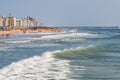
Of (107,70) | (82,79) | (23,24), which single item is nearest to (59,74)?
(82,79)

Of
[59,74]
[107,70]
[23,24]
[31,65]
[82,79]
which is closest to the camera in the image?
[82,79]

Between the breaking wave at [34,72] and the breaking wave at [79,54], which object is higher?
the breaking wave at [34,72]

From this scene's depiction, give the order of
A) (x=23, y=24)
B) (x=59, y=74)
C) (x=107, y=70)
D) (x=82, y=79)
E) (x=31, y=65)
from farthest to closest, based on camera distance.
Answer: (x=23, y=24) → (x=31, y=65) → (x=107, y=70) → (x=59, y=74) → (x=82, y=79)

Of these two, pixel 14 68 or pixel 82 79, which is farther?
pixel 14 68

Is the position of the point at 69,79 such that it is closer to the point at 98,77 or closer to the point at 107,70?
the point at 98,77

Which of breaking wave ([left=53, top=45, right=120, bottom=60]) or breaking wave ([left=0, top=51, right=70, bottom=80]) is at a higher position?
breaking wave ([left=0, top=51, right=70, bottom=80])

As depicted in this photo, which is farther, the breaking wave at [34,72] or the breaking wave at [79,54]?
the breaking wave at [79,54]

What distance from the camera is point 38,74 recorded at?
1373cm

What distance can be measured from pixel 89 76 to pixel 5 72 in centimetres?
329

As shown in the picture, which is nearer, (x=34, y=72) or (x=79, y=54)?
(x=34, y=72)

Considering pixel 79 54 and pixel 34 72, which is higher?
pixel 34 72

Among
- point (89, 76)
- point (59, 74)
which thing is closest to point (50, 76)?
point (59, 74)

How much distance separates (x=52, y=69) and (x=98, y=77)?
2841 mm

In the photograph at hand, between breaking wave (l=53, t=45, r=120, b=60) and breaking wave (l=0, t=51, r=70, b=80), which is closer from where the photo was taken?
breaking wave (l=0, t=51, r=70, b=80)
